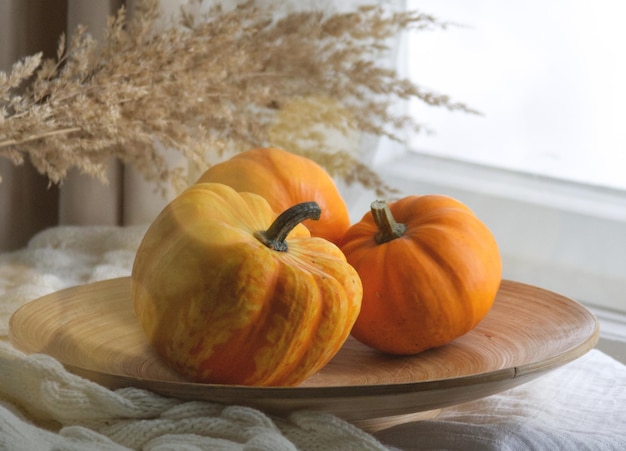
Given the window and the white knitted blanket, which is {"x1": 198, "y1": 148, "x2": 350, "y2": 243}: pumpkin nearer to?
Result: the white knitted blanket

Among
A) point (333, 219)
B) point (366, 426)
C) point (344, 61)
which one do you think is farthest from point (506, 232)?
point (366, 426)

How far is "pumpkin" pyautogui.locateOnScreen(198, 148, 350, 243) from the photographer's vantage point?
0.58 m

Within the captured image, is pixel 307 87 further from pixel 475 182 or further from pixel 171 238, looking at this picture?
pixel 171 238

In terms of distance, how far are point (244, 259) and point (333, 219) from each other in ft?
0.52

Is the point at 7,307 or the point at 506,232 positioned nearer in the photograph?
the point at 7,307

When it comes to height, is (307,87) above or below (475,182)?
above

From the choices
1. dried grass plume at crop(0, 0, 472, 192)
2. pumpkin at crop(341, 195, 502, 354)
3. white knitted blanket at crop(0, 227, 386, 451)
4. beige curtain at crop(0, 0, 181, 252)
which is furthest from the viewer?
beige curtain at crop(0, 0, 181, 252)

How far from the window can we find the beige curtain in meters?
0.31

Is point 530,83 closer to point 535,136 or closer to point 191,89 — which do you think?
point 535,136

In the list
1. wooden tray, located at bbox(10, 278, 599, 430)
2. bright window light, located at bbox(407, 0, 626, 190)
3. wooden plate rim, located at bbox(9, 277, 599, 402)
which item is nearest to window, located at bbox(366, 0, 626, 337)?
bright window light, located at bbox(407, 0, 626, 190)

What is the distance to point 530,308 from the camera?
625mm

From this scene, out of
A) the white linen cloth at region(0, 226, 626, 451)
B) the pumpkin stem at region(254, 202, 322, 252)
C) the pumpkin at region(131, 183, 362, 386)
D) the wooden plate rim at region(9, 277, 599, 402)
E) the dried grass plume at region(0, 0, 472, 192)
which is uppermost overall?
the dried grass plume at region(0, 0, 472, 192)

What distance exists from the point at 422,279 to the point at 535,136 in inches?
20.2

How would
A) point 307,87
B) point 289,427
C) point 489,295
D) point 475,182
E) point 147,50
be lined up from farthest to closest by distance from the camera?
point 475,182 → point 307,87 → point 147,50 → point 489,295 → point 289,427
